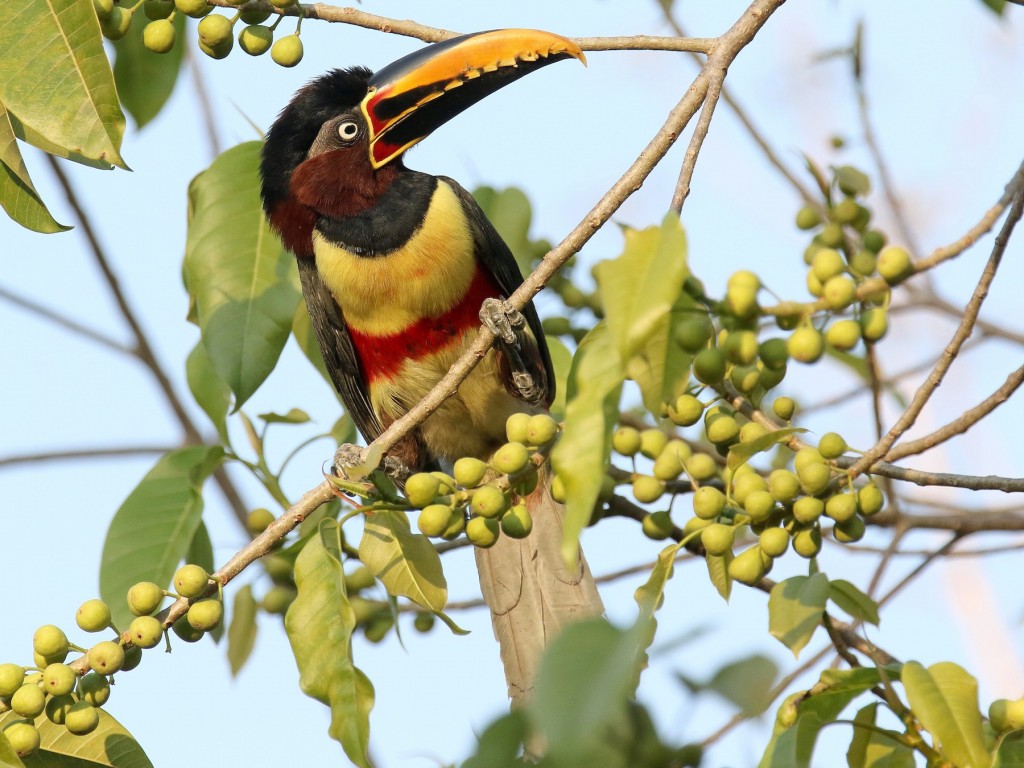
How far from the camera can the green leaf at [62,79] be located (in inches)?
92.9

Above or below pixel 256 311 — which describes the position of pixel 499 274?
above

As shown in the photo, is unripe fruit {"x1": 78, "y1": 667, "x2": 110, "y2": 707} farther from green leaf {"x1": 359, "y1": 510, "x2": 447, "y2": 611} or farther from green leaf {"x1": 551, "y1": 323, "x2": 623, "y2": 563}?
green leaf {"x1": 551, "y1": 323, "x2": 623, "y2": 563}

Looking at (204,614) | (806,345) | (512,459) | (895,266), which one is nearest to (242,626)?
(204,614)

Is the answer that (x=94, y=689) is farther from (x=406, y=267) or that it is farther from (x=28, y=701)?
(x=406, y=267)

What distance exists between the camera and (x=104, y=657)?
240 centimetres

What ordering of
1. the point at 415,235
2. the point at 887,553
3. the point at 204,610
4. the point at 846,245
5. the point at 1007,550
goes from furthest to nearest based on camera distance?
the point at 415,235 → the point at 1007,550 → the point at 887,553 → the point at 846,245 → the point at 204,610

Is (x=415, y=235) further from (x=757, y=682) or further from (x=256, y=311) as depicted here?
(x=757, y=682)

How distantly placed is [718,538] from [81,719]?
1293mm

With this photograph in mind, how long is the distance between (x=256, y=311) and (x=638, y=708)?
2.16 metres

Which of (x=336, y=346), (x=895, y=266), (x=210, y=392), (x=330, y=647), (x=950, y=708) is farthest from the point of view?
(x=336, y=346)

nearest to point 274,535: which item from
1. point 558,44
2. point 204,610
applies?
point 204,610

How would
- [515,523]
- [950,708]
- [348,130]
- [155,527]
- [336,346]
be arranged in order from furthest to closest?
[336,346] → [348,130] → [155,527] → [515,523] → [950,708]

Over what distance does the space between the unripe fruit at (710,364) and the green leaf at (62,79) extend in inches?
46.1

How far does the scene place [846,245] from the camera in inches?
128
